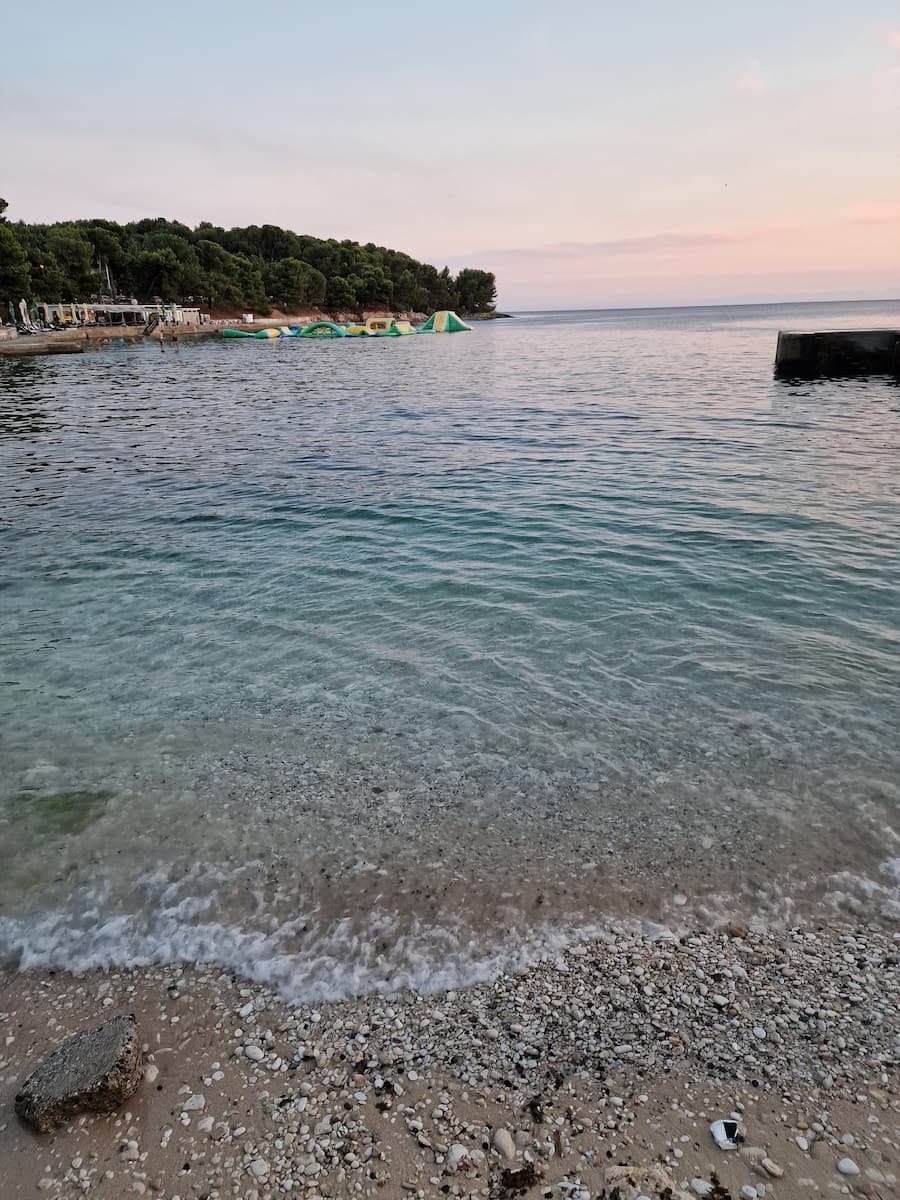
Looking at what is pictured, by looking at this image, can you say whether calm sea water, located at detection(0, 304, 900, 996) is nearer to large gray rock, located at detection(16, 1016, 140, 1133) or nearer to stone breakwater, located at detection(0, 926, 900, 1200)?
stone breakwater, located at detection(0, 926, 900, 1200)

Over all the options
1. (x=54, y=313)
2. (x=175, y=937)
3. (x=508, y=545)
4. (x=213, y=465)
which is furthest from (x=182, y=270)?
(x=175, y=937)

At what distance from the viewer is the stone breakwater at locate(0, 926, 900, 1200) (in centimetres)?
338

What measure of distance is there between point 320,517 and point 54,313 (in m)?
107

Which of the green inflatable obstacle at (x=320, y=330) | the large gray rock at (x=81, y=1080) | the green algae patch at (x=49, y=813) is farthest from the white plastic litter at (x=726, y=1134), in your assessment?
the green inflatable obstacle at (x=320, y=330)

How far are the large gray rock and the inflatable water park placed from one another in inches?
4219

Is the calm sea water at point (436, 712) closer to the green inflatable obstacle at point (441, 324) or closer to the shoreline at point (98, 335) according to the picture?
the shoreline at point (98, 335)

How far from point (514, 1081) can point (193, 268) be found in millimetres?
148656

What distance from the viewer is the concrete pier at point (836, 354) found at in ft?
134

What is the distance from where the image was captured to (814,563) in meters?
11.8

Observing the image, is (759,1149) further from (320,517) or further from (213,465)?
(213,465)

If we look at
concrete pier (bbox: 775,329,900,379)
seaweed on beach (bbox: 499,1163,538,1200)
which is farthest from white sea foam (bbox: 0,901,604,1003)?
concrete pier (bbox: 775,329,900,379)

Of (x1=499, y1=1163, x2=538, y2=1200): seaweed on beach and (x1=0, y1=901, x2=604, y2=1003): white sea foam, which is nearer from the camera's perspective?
(x1=499, y1=1163, x2=538, y2=1200): seaweed on beach

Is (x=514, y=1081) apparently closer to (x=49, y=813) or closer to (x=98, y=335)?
(x=49, y=813)

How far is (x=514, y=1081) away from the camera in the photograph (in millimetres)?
3824
